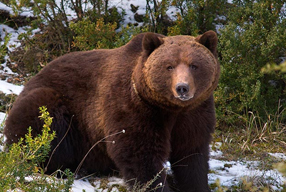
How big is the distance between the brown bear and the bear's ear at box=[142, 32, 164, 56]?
11mm

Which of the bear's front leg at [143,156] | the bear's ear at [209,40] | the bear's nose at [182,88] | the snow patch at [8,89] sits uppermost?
the bear's ear at [209,40]

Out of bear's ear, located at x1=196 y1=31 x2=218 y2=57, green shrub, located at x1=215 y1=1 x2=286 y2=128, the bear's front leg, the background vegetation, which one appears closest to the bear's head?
bear's ear, located at x1=196 y1=31 x2=218 y2=57

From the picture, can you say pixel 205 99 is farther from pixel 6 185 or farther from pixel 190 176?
pixel 6 185

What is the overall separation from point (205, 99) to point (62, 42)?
5129 mm

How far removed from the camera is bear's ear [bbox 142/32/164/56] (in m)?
4.56

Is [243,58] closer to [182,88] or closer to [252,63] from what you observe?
[252,63]

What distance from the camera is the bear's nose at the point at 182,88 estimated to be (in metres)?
4.09

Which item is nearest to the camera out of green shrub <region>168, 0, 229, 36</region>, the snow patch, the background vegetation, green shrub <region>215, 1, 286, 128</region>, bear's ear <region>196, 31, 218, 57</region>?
bear's ear <region>196, 31, 218, 57</region>

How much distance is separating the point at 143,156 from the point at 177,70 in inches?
39.4

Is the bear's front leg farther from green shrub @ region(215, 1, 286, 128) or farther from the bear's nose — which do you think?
green shrub @ region(215, 1, 286, 128)

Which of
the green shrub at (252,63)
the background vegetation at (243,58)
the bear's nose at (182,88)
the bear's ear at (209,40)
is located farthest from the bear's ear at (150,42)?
the green shrub at (252,63)

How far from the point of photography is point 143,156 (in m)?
4.58

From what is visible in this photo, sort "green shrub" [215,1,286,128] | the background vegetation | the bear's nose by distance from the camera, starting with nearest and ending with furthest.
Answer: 1. the bear's nose
2. the background vegetation
3. "green shrub" [215,1,286,128]

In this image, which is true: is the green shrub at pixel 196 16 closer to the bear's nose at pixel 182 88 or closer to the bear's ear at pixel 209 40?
the bear's ear at pixel 209 40
